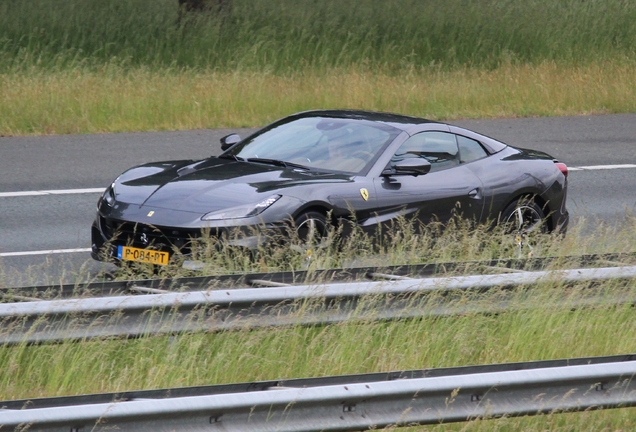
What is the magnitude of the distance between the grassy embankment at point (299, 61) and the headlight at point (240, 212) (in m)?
7.89

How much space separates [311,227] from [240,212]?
1.93ft

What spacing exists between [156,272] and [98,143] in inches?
277

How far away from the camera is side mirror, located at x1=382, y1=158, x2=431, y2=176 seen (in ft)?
27.2

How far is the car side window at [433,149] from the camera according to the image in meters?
8.68

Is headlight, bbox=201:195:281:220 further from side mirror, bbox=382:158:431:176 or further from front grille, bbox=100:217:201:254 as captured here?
side mirror, bbox=382:158:431:176

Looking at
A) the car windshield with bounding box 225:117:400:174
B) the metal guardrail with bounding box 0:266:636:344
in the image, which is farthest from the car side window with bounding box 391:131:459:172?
the metal guardrail with bounding box 0:266:636:344

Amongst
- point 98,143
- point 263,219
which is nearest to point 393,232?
point 263,219

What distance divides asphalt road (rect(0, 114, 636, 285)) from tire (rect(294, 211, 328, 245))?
1943mm

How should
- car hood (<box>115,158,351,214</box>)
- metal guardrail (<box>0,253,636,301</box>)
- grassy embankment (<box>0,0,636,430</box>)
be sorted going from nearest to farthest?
grassy embankment (<box>0,0,636,430</box>) → metal guardrail (<box>0,253,636,301</box>) → car hood (<box>115,158,351,214</box>)

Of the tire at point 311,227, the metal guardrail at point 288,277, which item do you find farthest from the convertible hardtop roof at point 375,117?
the metal guardrail at point 288,277

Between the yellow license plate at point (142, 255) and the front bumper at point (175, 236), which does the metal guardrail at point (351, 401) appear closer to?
the front bumper at point (175, 236)

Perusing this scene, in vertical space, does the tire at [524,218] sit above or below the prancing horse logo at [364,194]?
below

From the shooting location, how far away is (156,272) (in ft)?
24.5

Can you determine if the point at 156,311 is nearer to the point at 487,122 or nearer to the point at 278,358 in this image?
the point at 278,358
